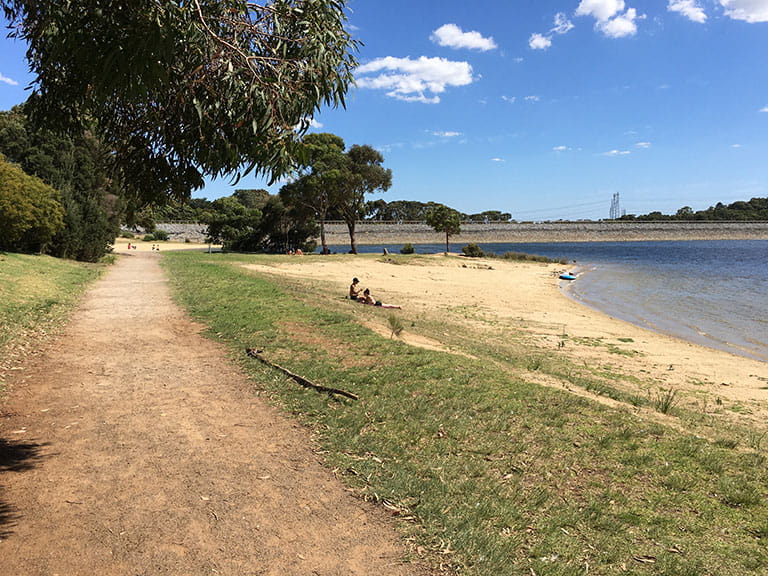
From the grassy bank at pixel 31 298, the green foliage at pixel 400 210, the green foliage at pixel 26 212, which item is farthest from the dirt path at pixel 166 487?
the green foliage at pixel 400 210

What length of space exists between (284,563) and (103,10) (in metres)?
4.07

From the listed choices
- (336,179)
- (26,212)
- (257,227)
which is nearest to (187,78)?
(26,212)

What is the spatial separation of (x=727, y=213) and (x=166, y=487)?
207 m

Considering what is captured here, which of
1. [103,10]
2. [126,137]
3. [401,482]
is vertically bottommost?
[401,482]

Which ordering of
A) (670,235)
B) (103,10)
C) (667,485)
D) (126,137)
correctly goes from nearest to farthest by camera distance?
(103,10) < (126,137) < (667,485) < (670,235)

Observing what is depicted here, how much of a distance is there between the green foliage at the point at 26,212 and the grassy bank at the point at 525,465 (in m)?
17.5

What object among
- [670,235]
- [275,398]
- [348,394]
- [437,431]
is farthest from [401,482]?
[670,235]

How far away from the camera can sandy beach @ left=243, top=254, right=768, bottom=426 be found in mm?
9820

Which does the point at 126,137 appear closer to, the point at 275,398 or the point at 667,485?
the point at 275,398

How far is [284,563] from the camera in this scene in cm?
362

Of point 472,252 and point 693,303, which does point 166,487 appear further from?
point 472,252

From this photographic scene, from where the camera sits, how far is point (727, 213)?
172000 millimetres

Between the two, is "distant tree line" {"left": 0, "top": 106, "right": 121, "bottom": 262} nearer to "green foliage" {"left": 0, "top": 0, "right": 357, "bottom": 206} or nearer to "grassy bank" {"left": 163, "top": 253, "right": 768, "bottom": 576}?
"grassy bank" {"left": 163, "top": 253, "right": 768, "bottom": 576}

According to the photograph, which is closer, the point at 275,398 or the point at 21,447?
the point at 21,447
